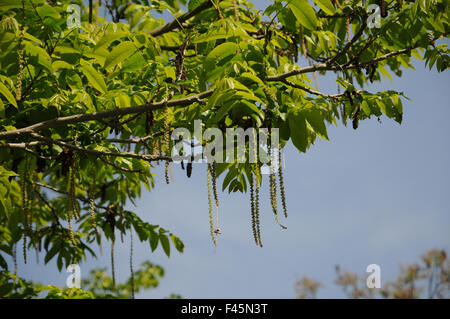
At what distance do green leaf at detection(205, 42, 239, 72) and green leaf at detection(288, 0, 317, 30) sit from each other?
503 millimetres

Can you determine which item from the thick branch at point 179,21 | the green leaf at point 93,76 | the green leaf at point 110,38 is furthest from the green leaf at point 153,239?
the green leaf at point 110,38

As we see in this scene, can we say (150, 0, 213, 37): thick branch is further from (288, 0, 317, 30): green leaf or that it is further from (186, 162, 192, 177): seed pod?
(186, 162, 192, 177): seed pod

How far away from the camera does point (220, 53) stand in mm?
3240

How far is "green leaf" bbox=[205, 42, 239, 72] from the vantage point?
320cm

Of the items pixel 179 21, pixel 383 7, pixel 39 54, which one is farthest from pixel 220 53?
pixel 179 21

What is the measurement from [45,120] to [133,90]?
803 mm

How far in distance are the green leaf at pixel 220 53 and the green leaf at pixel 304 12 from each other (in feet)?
1.65

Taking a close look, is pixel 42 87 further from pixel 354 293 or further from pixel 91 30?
pixel 354 293

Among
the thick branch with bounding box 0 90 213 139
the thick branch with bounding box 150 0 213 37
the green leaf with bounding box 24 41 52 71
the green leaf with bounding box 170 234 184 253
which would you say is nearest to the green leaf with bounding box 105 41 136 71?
the thick branch with bounding box 0 90 213 139

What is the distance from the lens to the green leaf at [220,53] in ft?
10.5

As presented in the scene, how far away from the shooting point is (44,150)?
4453 millimetres

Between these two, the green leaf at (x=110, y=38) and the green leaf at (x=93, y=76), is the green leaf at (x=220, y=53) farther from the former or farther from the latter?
the green leaf at (x=93, y=76)

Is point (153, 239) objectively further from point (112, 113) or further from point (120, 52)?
point (120, 52)

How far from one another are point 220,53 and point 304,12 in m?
0.67
